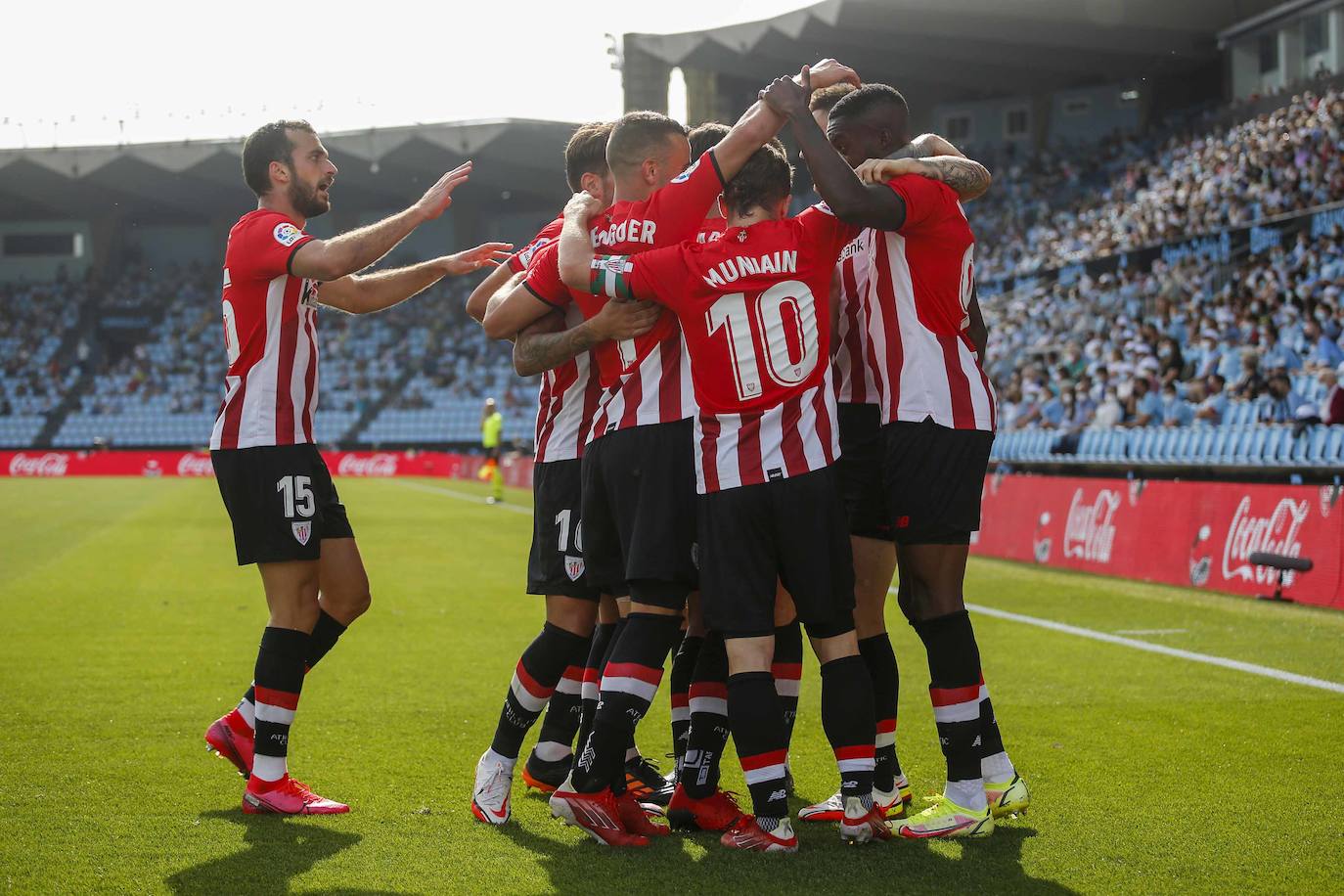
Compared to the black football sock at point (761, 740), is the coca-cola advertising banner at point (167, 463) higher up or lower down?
lower down

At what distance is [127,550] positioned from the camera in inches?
628

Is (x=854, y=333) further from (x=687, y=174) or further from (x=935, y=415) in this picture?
(x=687, y=174)

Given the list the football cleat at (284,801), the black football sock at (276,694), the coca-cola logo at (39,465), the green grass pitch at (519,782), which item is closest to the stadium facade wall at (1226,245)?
the green grass pitch at (519,782)

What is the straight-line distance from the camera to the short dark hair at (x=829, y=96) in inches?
174

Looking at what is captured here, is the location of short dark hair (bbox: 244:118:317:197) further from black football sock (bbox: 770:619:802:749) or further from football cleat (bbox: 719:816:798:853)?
football cleat (bbox: 719:816:798:853)

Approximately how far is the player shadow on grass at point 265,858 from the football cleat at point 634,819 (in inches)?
31.9

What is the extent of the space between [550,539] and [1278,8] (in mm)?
32882

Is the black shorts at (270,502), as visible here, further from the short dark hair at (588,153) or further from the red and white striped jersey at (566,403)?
the short dark hair at (588,153)

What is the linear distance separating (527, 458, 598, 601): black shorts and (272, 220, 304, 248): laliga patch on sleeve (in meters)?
1.14

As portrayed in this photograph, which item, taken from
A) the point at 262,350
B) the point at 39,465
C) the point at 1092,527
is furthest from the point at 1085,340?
the point at 39,465

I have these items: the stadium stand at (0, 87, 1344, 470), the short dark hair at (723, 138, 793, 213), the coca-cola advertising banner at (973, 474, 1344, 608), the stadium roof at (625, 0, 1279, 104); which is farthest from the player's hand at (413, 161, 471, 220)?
the stadium roof at (625, 0, 1279, 104)

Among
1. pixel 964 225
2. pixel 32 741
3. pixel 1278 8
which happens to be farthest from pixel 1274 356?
pixel 1278 8

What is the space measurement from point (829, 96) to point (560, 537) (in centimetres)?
172

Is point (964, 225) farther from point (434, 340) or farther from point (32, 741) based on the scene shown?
point (434, 340)
